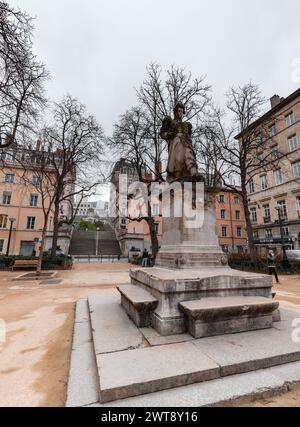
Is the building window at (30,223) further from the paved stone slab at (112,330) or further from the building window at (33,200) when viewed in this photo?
the paved stone slab at (112,330)

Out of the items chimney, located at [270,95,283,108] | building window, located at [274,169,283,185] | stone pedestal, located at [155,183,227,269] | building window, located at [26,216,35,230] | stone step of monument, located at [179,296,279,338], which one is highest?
chimney, located at [270,95,283,108]

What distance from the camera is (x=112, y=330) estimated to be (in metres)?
3.58

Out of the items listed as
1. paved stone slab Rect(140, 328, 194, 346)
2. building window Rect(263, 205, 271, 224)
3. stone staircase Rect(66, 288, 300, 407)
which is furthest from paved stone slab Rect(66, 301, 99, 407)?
building window Rect(263, 205, 271, 224)

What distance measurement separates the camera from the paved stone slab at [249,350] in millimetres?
2393

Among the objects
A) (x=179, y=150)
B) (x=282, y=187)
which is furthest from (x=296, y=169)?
(x=179, y=150)

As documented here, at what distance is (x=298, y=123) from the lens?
27562 millimetres

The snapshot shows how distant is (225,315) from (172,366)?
3.89 feet

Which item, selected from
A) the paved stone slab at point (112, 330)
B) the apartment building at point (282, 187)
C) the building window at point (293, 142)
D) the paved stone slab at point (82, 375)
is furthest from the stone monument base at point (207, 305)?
the building window at point (293, 142)

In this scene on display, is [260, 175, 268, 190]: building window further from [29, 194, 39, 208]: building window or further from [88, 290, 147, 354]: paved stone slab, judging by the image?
[29, 194, 39, 208]: building window

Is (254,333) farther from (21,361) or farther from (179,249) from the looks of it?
(21,361)

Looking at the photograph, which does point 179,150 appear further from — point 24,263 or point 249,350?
point 24,263

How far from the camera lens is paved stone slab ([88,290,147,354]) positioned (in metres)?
2.95

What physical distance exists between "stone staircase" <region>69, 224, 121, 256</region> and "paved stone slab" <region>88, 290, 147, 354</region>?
27122 millimetres

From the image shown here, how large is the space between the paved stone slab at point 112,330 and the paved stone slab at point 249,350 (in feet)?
3.11
